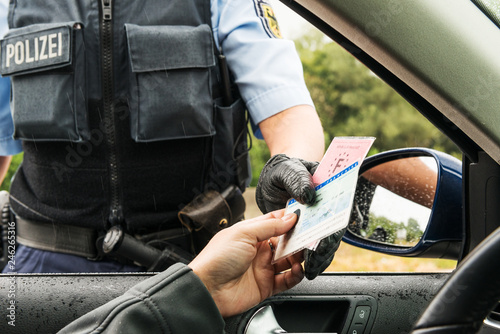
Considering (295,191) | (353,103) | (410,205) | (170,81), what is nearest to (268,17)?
(170,81)

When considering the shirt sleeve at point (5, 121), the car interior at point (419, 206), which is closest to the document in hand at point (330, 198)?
the car interior at point (419, 206)

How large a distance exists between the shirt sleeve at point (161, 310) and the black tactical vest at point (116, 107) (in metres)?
0.66

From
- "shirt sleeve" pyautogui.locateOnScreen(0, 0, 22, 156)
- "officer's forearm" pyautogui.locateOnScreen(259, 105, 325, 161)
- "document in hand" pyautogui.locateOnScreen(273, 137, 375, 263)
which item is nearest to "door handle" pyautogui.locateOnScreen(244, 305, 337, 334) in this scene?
"document in hand" pyautogui.locateOnScreen(273, 137, 375, 263)

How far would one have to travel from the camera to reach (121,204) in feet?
4.85

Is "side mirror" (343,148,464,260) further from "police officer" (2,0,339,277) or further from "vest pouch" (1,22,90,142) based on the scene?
"vest pouch" (1,22,90,142)

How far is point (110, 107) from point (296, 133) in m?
0.52

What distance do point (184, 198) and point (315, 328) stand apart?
0.60 m

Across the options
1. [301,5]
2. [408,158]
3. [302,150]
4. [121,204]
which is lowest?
[121,204]

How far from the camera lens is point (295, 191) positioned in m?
0.88

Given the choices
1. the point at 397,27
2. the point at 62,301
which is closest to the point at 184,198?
the point at 62,301

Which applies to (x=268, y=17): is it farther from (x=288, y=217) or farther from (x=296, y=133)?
(x=288, y=217)

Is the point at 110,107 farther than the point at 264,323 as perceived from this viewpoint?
Yes

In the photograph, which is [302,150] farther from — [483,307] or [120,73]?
[483,307]

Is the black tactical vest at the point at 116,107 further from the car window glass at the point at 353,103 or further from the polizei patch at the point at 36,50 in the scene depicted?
the car window glass at the point at 353,103
